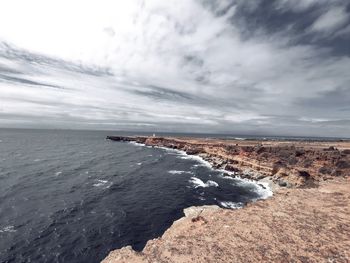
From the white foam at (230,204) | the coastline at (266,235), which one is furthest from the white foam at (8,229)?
the white foam at (230,204)

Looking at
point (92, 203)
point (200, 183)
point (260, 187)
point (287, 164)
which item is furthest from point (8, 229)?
point (287, 164)

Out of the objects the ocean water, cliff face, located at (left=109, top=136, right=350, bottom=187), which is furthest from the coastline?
cliff face, located at (left=109, top=136, right=350, bottom=187)

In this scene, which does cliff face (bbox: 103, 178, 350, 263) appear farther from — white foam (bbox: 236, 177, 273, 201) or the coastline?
white foam (bbox: 236, 177, 273, 201)

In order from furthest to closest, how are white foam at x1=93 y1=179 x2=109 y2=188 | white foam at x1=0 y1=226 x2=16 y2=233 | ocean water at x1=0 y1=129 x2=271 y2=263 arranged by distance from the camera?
1. white foam at x1=93 y1=179 x2=109 y2=188
2. white foam at x1=0 y1=226 x2=16 y2=233
3. ocean water at x1=0 y1=129 x2=271 y2=263

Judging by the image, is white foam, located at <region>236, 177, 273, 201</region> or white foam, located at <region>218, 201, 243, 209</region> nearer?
white foam, located at <region>218, 201, 243, 209</region>

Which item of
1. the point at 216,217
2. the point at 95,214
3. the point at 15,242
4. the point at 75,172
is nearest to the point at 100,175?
the point at 75,172

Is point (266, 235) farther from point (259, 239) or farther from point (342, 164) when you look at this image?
point (342, 164)
